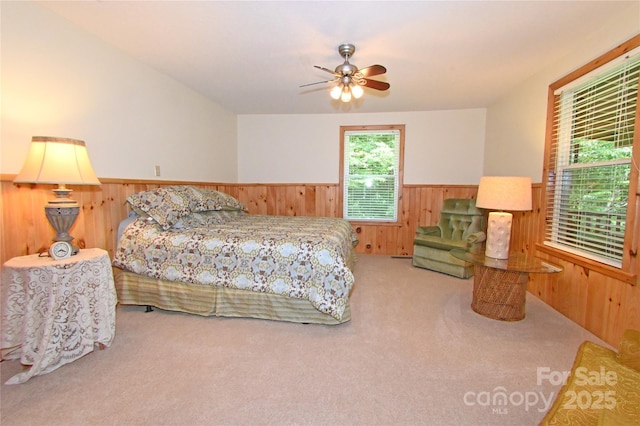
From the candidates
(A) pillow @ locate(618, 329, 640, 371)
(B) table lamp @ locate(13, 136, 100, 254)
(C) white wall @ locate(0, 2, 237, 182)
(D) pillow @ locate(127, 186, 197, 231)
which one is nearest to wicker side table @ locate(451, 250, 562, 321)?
(A) pillow @ locate(618, 329, 640, 371)

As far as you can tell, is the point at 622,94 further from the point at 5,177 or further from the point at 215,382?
the point at 5,177

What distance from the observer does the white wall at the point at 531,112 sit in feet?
7.10

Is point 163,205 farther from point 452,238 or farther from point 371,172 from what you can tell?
point 452,238

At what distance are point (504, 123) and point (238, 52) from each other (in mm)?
3491

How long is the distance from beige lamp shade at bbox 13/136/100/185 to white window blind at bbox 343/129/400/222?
12.2 ft

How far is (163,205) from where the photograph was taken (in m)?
2.73

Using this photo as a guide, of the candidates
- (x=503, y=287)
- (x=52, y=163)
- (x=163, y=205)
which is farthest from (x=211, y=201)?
(x=503, y=287)

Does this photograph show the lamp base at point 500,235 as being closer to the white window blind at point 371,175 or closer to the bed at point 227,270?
the bed at point 227,270

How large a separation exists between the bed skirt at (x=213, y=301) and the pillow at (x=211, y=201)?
34.2 inches

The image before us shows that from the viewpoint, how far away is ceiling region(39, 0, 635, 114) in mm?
2051

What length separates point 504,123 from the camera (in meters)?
3.97

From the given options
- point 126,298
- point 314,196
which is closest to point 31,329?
point 126,298

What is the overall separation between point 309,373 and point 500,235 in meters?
2.00

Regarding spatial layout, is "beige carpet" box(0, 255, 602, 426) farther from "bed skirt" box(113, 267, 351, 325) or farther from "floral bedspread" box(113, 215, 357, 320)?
"floral bedspread" box(113, 215, 357, 320)
